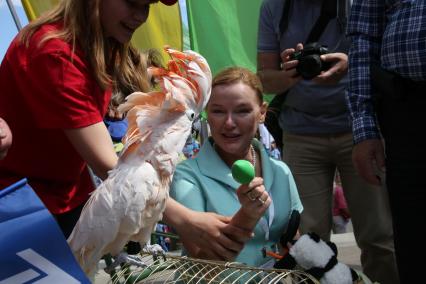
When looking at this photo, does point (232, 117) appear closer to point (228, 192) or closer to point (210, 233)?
point (228, 192)

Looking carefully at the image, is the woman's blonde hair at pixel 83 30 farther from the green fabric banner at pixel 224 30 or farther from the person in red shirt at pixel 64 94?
the green fabric banner at pixel 224 30

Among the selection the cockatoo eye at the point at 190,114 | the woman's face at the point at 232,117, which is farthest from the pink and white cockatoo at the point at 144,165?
the woman's face at the point at 232,117

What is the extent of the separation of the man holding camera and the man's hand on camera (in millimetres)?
36

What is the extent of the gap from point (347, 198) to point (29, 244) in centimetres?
158

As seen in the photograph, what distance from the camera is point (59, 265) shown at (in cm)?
95

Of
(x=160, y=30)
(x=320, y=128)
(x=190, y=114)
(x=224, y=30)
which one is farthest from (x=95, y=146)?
(x=160, y=30)

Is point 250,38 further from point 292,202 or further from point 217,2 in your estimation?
point 292,202

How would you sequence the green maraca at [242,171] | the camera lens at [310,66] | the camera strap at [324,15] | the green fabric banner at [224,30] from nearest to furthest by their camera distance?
the green maraca at [242,171] → the camera lens at [310,66] → the camera strap at [324,15] → the green fabric banner at [224,30]

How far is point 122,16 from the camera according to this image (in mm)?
1401

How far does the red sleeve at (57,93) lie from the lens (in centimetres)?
129

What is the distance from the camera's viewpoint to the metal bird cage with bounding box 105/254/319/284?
1214mm

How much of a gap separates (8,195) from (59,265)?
14 centimetres

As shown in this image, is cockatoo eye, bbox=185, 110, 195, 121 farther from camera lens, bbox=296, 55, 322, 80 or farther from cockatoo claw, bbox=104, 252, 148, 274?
camera lens, bbox=296, 55, 322, 80

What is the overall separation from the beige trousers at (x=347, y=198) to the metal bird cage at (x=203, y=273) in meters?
0.75
